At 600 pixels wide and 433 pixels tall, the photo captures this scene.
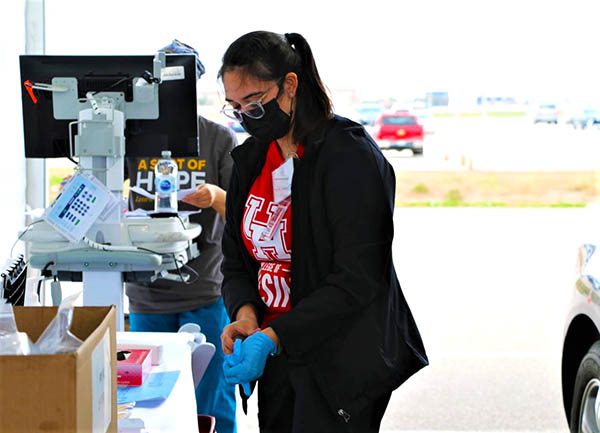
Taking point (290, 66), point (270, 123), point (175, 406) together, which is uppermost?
point (290, 66)

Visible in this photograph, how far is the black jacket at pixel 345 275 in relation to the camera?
5.32ft

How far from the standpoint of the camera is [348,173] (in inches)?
64.4

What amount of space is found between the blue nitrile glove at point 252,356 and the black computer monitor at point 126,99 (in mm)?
1065

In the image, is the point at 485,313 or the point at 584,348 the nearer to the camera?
the point at 584,348

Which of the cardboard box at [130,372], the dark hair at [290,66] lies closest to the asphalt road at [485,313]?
the dark hair at [290,66]

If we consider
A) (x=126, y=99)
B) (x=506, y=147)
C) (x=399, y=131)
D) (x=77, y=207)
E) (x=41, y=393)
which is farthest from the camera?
(x=506, y=147)

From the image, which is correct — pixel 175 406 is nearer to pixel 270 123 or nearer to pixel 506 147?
pixel 270 123

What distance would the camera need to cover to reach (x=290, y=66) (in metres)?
1.76

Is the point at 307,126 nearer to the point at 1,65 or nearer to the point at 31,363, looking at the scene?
the point at 31,363

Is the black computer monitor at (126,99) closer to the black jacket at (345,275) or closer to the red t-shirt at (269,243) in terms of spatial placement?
the red t-shirt at (269,243)

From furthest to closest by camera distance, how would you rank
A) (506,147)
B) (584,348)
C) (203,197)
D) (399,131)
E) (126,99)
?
(506,147) < (399,131) < (584,348) < (203,197) < (126,99)

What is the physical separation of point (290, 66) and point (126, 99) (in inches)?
33.9

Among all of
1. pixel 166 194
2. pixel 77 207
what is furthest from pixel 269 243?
pixel 166 194

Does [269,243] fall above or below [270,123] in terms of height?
below
